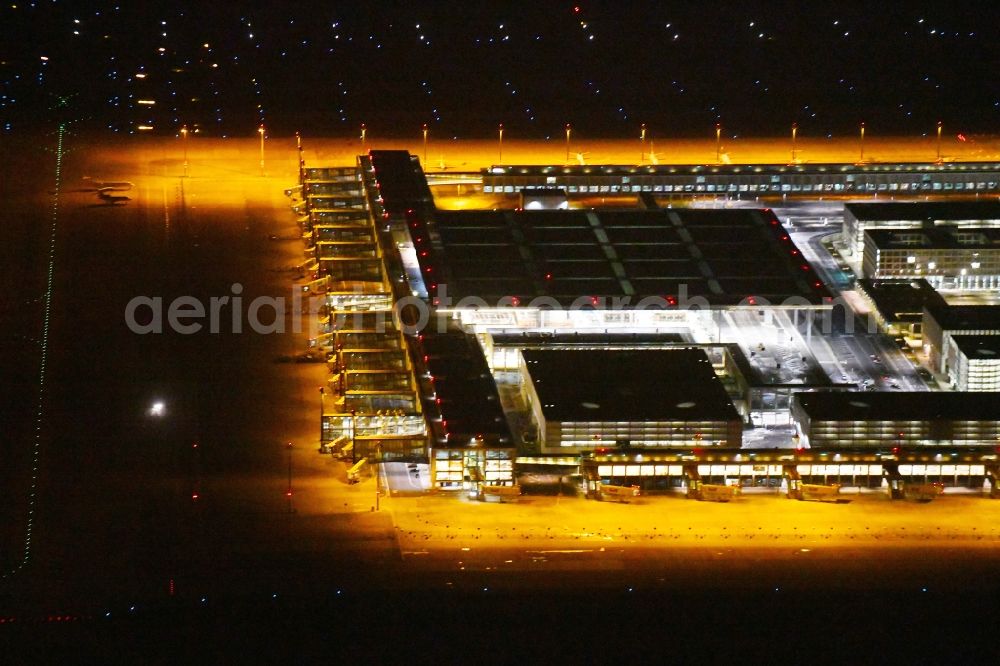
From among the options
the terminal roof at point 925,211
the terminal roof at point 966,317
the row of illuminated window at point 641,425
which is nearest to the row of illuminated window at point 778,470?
the row of illuminated window at point 641,425

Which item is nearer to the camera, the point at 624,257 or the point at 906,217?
the point at 624,257

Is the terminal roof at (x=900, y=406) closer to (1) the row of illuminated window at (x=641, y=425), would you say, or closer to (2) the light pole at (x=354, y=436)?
(1) the row of illuminated window at (x=641, y=425)

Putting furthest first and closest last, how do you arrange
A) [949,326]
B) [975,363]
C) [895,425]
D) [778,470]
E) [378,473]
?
[949,326]
[975,363]
[895,425]
[378,473]
[778,470]

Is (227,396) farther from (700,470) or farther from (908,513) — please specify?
(908,513)

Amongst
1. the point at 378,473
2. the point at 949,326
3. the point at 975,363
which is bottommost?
the point at 378,473

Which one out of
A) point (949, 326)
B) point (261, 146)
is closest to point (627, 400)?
point (949, 326)

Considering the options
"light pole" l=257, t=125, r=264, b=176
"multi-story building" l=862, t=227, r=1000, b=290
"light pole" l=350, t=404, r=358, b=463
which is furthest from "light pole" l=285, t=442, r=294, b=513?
"light pole" l=257, t=125, r=264, b=176

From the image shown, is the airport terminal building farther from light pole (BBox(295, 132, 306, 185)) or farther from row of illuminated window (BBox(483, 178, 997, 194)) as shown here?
light pole (BBox(295, 132, 306, 185))

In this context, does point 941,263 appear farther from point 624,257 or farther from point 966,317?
point 624,257

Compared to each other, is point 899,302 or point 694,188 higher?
point 694,188

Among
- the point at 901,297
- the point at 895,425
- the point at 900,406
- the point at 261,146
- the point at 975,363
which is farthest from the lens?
the point at 261,146

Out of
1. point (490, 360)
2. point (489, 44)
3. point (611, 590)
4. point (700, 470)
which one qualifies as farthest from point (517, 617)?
point (489, 44)
